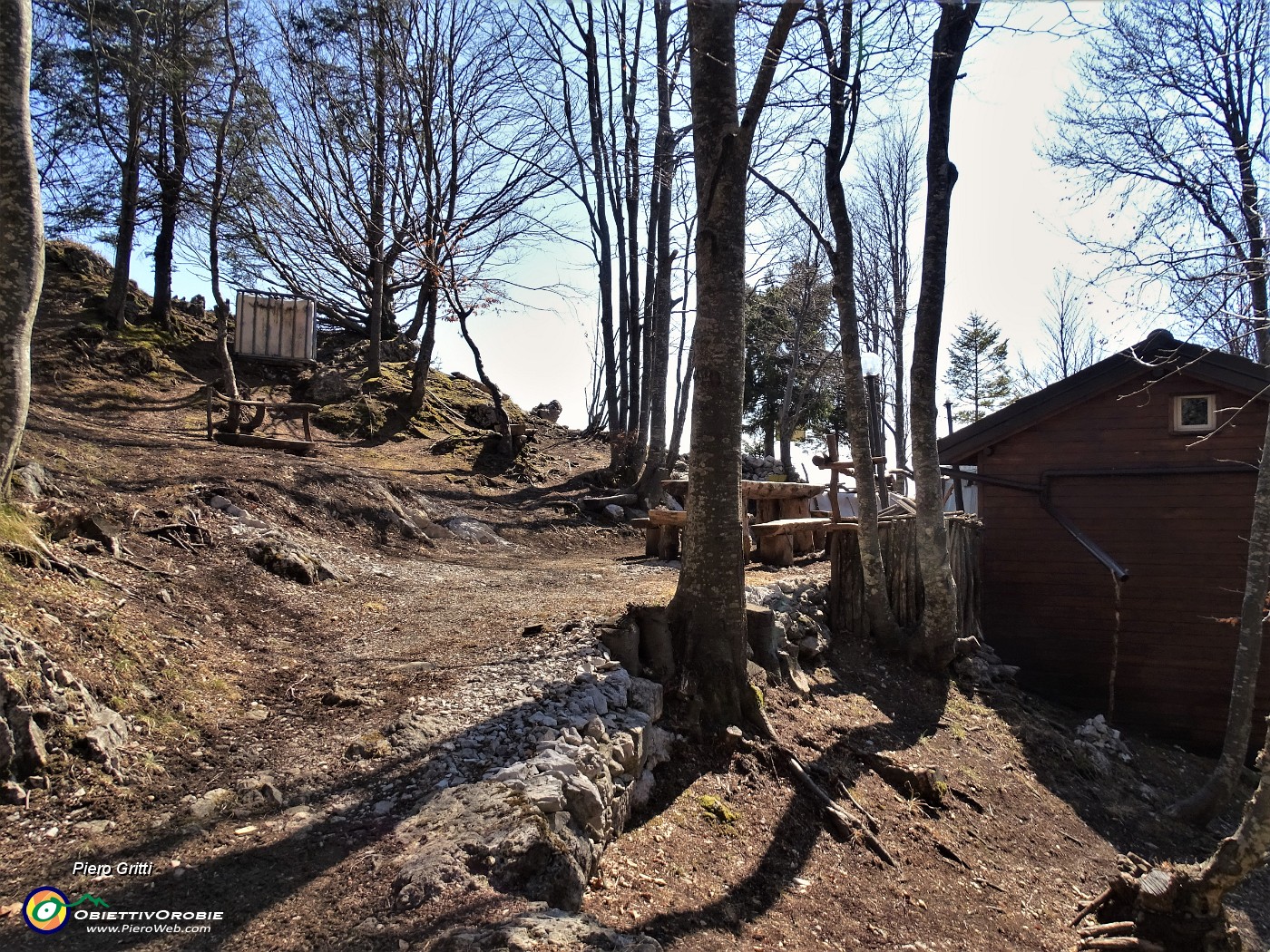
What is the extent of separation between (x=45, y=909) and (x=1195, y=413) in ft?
46.7

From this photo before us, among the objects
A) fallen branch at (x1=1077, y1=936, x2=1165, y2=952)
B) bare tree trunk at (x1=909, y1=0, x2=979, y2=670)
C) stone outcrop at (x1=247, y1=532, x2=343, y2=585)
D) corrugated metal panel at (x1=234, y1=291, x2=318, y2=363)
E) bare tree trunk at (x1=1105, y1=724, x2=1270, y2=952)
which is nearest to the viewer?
bare tree trunk at (x1=1105, y1=724, x2=1270, y2=952)

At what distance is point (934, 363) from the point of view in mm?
9312

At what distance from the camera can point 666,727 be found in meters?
5.67

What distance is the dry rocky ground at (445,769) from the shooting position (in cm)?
330

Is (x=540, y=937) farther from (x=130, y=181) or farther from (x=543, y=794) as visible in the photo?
(x=130, y=181)

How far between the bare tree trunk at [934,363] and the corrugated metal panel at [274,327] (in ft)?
40.4

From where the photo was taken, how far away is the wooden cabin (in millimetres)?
11477

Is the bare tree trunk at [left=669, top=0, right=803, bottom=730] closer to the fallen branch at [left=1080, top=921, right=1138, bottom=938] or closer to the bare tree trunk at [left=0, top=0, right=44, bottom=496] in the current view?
the fallen branch at [left=1080, top=921, right=1138, bottom=938]

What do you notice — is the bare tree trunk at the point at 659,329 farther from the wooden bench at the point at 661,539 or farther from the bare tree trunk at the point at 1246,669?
the bare tree trunk at the point at 1246,669

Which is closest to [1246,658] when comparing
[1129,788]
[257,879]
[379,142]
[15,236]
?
[1129,788]

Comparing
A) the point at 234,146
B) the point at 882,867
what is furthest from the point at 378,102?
the point at 882,867

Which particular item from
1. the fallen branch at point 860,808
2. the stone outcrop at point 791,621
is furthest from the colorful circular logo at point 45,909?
the stone outcrop at point 791,621

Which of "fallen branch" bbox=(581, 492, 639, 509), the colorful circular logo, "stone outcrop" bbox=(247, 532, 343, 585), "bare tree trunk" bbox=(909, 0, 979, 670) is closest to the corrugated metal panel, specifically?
"fallen branch" bbox=(581, 492, 639, 509)

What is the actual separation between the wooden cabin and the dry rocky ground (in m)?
1.90
